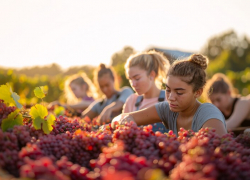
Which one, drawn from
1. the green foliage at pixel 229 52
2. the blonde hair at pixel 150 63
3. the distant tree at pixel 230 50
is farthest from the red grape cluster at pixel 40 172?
the distant tree at pixel 230 50

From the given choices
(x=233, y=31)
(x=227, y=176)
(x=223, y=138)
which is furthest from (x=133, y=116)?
(x=233, y=31)

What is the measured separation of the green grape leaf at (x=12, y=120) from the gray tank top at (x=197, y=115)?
1.27 m

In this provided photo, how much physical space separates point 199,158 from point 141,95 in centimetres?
297

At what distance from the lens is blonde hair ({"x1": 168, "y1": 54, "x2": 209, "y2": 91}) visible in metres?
2.57

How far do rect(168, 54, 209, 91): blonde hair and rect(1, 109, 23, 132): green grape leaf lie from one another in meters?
1.31

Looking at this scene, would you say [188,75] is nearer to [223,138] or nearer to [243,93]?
[223,138]

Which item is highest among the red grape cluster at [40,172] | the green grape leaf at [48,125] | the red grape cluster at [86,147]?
the red grape cluster at [40,172]

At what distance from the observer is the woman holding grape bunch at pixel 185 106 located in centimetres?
241

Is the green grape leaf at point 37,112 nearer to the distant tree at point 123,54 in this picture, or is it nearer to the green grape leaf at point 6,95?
the green grape leaf at point 6,95

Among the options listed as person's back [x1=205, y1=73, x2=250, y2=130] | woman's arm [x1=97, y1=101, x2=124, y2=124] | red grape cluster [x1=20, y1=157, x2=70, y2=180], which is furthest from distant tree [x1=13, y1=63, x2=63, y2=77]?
red grape cluster [x1=20, y1=157, x2=70, y2=180]

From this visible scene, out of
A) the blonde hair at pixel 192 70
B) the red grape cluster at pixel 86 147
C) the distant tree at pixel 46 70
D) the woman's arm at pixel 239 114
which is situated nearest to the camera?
the red grape cluster at pixel 86 147

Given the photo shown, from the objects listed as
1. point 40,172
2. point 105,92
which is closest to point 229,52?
point 105,92

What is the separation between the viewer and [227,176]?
121 centimetres

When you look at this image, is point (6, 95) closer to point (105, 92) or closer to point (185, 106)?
point (185, 106)
